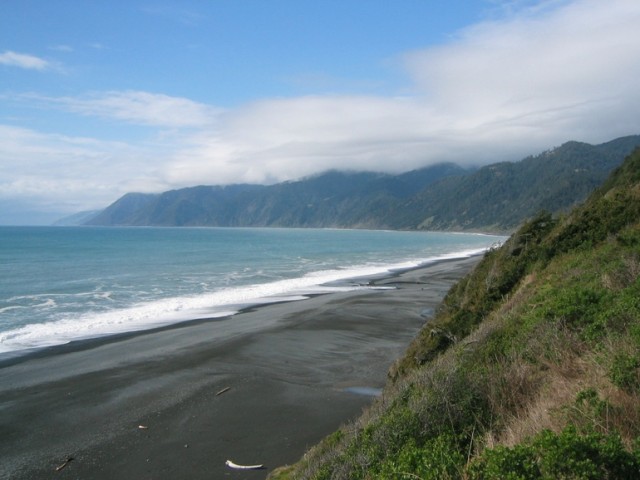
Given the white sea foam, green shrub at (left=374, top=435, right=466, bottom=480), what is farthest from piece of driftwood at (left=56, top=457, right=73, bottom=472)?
the white sea foam

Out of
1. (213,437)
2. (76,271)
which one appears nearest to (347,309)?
(213,437)

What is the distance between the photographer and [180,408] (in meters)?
11.5

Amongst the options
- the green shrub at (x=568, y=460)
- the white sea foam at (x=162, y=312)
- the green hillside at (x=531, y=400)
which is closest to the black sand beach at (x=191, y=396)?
the white sea foam at (x=162, y=312)

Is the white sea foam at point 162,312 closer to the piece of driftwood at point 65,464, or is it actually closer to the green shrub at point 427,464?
the piece of driftwood at point 65,464

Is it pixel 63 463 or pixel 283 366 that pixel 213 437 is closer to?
pixel 63 463

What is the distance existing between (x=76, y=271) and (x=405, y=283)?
3041cm

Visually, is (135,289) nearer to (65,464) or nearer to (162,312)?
(162,312)

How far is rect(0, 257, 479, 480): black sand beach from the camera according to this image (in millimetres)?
9148

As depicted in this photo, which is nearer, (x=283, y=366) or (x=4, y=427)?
(x=4, y=427)

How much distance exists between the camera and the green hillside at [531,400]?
3.41m

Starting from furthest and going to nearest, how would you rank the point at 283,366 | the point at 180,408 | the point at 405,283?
the point at 405,283 → the point at 283,366 → the point at 180,408

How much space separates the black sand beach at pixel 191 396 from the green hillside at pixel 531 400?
95.1 inches

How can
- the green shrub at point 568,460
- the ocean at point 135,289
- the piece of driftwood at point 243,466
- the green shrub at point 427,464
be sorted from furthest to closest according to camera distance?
the ocean at point 135,289 < the piece of driftwood at point 243,466 < the green shrub at point 427,464 < the green shrub at point 568,460

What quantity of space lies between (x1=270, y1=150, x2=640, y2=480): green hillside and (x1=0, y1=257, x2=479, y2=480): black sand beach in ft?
7.92
